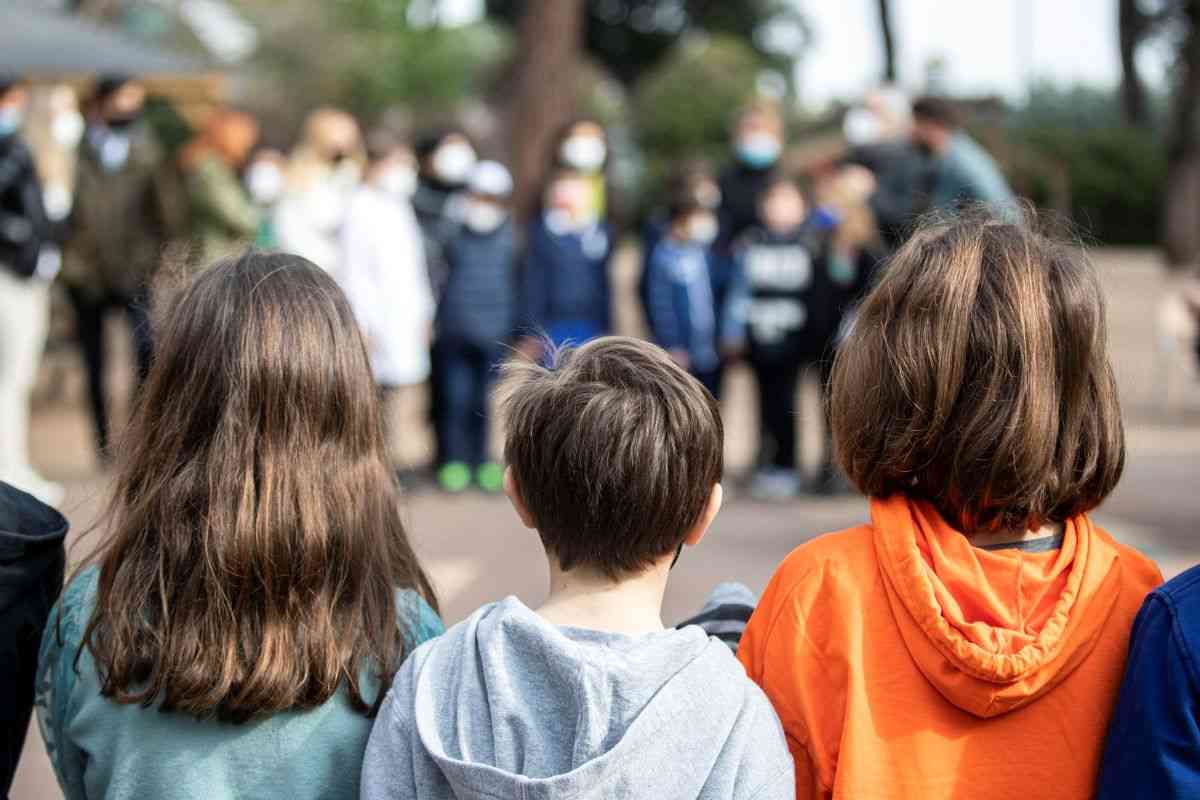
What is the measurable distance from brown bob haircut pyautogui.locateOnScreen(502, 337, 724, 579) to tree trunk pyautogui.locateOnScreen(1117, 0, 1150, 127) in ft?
101

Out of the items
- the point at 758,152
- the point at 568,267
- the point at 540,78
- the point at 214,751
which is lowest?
the point at 214,751

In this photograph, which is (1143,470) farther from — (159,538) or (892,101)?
(159,538)

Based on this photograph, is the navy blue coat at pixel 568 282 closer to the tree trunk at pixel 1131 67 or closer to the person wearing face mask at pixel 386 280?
the person wearing face mask at pixel 386 280

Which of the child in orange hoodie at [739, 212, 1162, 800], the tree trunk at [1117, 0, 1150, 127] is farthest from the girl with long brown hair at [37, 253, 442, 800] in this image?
the tree trunk at [1117, 0, 1150, 127]

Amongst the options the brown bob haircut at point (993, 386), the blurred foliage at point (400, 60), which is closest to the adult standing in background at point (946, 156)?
the brown bob haircut at point (993, 386)

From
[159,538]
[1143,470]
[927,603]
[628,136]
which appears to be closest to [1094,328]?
[927,603]

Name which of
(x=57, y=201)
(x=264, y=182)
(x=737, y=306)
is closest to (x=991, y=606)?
(x=737, y=306)

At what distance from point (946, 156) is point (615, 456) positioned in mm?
5507

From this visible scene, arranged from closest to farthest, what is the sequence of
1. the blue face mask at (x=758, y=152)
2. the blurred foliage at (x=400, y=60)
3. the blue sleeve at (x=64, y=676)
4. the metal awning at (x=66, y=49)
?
the blue sleeve at (x=64, y=676)
the metal awning at (x=66, y=49)
the blue face mask at (x=758, y=152)
the blurred foliage at (x=400, y=60)

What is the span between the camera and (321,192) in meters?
7.75

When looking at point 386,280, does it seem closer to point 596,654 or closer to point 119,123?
point 119,123

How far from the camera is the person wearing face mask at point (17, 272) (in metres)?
6.46

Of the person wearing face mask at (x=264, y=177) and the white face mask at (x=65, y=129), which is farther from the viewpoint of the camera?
the person wearing face mask at (x=264, y=177)

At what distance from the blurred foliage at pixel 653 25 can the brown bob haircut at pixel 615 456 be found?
29.4 meters
